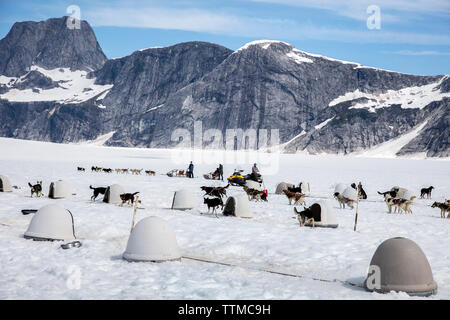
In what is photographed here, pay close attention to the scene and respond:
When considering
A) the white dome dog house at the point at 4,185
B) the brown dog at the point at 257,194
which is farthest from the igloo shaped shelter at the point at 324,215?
the white dome dog house at the point at 4,185

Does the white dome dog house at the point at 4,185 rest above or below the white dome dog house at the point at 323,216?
above

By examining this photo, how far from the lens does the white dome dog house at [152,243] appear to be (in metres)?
12.8

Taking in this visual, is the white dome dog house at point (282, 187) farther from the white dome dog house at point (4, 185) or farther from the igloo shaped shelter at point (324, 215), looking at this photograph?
the white dome dog house at point (4, 185)

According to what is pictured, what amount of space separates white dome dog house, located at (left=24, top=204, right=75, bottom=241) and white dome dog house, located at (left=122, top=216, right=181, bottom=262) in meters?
3.51

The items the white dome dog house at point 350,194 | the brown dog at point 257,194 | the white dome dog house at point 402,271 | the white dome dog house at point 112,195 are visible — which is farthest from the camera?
the white dome dog house at point 350,194

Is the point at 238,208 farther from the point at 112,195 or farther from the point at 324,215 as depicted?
the point at 112,195

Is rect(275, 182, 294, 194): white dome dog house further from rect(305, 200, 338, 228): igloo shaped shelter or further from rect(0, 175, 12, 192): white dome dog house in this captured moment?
rect(0, 175, 12, 192): white dome dog house

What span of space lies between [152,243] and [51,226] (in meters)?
4.60

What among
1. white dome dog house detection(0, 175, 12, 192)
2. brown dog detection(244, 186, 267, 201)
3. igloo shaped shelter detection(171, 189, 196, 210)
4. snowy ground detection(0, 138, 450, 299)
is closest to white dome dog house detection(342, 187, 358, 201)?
snowy ground detection(0, 138, 450, 299)

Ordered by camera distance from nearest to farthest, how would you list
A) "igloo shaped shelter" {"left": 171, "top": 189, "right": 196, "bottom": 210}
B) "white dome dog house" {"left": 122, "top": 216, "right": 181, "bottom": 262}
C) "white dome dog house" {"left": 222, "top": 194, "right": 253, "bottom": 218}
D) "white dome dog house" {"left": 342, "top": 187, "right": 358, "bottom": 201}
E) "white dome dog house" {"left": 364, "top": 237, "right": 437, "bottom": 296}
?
"white dome dog house" {"left": 364, "top": 237, "right": 437, "bottom": 296} < "white dome dog house" {"left": 122, "top": 216, "right": 181, "bottom": 262} < "white dome dog house" {"left": 222, "top": 194, "right": 253, "bottom": 218} < "igloo shaped shelter" {"left": 171, "top": 189, "right": 196, "bottom": 210} < "white dome dog house" {"left": 342, "top": 187, "right": 358, "bottom": 201}

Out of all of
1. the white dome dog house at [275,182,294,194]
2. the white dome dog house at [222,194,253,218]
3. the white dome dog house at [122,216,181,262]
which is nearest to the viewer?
the white dome dog house at [122,216,181,262]

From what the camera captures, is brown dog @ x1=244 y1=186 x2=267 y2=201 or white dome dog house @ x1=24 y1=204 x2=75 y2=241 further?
brown dog @ x1=244 y1=186 x2=267 y2=201

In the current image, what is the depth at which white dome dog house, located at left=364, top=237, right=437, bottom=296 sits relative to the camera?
10.3m
